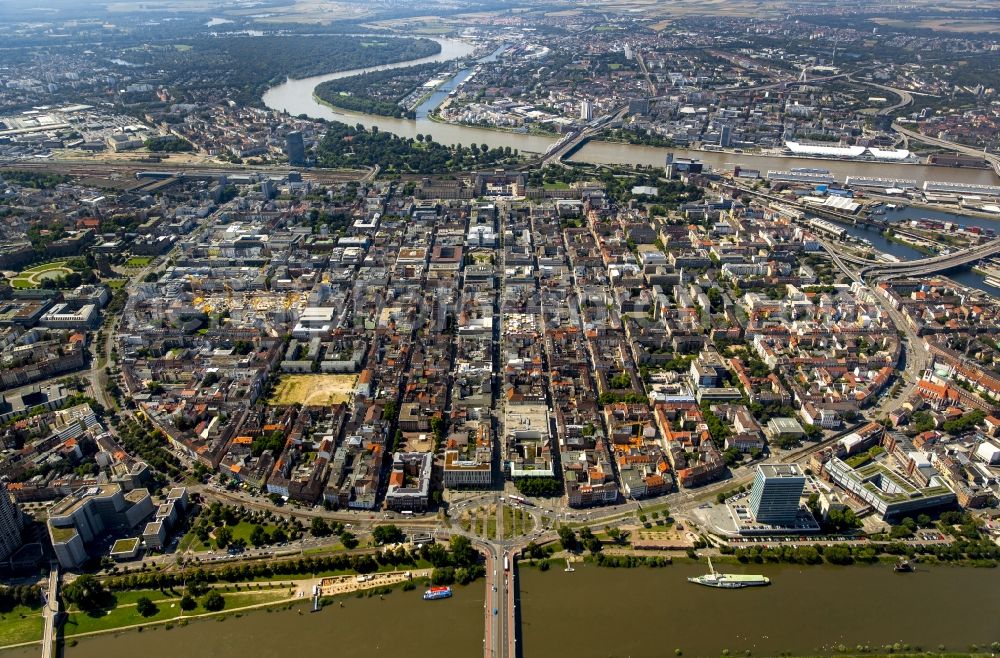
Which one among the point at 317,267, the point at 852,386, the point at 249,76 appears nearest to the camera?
the point at 852,386

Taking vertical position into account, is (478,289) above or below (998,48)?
below

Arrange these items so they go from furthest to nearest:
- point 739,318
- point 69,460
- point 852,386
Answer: point 739,318
point 852,386
point 69,460

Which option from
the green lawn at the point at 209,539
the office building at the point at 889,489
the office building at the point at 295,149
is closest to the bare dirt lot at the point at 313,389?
the green lawn at the point at 209,539

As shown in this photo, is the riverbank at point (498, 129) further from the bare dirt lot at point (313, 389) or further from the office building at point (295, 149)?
the bare dirt lot at point (313, 389)

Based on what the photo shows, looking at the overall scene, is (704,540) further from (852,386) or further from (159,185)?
(159,185)

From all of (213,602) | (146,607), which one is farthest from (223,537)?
(146,607)

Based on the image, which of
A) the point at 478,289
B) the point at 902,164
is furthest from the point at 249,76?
the point at 902,164

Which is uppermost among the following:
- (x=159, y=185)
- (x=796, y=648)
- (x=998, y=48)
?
(x=998, y=48)

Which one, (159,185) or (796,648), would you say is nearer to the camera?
(796,648)

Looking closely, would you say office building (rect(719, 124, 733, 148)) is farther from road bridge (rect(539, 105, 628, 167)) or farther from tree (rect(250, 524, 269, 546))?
tree (rect(250, 524, 269, 546))
